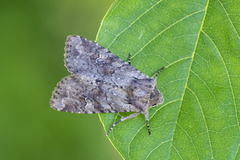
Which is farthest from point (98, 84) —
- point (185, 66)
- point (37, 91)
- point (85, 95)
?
point (37, 91)

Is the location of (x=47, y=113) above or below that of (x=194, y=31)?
below

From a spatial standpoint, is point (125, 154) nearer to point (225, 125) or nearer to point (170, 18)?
point (225, 125)

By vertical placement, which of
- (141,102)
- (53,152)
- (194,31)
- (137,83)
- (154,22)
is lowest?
(53,152)

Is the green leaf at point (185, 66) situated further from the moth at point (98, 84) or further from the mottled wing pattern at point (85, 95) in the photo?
the mottled wing pattern at point (85, 95)

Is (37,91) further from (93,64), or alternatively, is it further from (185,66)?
(185,66)

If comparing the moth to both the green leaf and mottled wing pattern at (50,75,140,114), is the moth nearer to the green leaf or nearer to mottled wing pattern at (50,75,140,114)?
mottled wing pattern at (50,75,140,114)

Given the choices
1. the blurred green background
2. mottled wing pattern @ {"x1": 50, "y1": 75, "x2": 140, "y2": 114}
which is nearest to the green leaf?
mottled wing pattern @ {"x1": 50, "y1": 75, "x2": 140, "y2": 114}

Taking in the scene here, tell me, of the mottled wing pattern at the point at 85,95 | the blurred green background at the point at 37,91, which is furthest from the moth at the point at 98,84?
the blurred green background at the point at 37,91

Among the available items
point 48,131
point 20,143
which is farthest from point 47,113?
point 20,143

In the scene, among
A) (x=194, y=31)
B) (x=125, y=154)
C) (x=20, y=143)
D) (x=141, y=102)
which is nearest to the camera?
(x=194, y=31)
